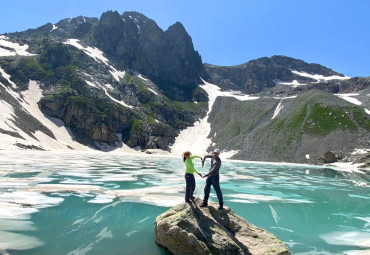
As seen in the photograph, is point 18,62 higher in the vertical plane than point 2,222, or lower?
higher

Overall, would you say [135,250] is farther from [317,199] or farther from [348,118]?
[348,118]

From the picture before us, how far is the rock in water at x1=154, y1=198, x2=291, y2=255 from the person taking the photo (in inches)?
372

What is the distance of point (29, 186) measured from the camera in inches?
773

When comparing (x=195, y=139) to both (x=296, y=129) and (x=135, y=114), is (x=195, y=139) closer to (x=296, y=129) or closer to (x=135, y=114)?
(x=135, y=114)

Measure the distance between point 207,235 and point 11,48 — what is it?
188 metres

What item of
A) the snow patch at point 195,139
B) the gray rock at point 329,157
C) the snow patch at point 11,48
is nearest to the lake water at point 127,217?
the gray rock at point 329,157

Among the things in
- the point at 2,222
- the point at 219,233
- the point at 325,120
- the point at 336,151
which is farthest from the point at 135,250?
the point at 325,120

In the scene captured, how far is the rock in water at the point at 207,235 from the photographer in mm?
9445

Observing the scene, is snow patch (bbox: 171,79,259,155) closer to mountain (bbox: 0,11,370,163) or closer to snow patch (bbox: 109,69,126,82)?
mountain (bbox: 0,11,370,163)

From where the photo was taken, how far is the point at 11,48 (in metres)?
160

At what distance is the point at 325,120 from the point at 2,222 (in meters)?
114

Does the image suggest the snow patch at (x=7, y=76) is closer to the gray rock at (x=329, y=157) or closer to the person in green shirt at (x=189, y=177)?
the gray rock at (x=329, y=157)

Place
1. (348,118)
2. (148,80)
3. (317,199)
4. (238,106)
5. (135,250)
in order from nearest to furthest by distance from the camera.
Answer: (135,250) < (317,199) < (348,118) < (238,106) < (148,80)

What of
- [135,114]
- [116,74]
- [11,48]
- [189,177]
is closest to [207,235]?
[189,177]
